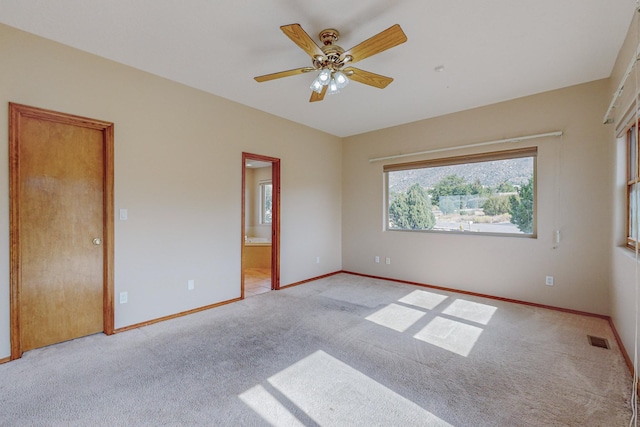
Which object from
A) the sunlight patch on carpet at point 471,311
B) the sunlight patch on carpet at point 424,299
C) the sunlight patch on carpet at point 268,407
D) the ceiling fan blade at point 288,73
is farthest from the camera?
the sunlight patch on carpet at point 424,299

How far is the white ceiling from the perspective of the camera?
7.05 feet

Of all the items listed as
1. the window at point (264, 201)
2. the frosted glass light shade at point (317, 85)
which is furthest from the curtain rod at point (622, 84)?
the window at point (264, 201)

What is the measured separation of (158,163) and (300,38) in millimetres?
2153

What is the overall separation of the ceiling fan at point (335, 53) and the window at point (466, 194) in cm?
241

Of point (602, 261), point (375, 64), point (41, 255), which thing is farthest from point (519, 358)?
point (41, 255)

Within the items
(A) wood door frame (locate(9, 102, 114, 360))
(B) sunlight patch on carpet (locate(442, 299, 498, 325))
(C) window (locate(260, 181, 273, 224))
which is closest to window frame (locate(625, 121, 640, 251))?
(B) sunlight patch on carpet (locate(442, 299, 498, 325))

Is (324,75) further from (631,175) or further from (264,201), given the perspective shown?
(264,201)

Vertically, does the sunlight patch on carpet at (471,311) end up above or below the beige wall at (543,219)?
below

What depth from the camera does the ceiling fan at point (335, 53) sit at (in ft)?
6.55

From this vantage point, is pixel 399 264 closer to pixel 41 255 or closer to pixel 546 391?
pixel 546 391

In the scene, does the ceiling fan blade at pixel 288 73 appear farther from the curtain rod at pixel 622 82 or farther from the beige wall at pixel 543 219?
the beige wall at pixel 543 219

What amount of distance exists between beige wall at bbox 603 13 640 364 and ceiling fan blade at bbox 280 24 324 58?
2363 mm

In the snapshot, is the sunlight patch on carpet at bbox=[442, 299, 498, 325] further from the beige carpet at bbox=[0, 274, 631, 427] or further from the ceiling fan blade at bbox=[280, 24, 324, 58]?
the ceiling fan blade at bbox=[280, 24, 324, 58]

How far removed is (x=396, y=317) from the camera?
3.34 meters
